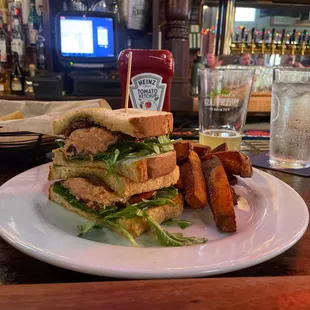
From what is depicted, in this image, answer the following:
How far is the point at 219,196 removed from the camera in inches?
38.8

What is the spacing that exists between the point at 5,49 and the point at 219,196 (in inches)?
159

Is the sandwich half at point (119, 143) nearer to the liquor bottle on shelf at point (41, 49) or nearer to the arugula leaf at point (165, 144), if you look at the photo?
the arugula leaf at point (165, 144)

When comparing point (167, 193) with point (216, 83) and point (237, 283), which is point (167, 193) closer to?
point (237, 283)

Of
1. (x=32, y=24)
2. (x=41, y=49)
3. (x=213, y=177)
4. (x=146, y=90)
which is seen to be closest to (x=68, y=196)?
(x=213, y=177)

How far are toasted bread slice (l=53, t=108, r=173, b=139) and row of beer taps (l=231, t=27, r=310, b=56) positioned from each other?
5.04 m

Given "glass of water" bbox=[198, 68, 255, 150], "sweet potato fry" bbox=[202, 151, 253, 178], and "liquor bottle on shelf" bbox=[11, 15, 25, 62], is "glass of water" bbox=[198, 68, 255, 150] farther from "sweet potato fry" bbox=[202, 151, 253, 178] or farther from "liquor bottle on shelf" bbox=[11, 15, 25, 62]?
"liquor bottle on shelf" bbox=[11, 15, 25, 62]

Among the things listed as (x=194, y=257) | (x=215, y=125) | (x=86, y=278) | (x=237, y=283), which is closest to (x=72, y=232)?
(x=86, y=278)

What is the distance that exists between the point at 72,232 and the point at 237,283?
523 millimetres

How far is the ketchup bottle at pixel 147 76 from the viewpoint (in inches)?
71.8

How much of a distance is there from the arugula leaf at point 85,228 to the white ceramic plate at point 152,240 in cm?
2

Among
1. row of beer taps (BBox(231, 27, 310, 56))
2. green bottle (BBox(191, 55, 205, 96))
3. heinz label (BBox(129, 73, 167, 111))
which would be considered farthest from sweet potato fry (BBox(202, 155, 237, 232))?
row of beer taps (BBox(231, 27, 310, 56))

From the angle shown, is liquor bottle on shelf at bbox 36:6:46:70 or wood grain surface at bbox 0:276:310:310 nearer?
wood grain surface at bbox 0:276:310:310

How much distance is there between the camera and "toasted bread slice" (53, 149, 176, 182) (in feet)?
3.41

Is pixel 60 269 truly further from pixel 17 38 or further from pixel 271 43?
pixel 271 43
